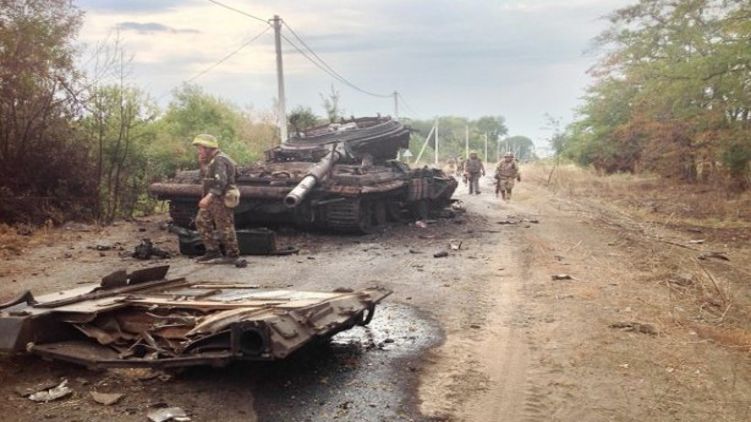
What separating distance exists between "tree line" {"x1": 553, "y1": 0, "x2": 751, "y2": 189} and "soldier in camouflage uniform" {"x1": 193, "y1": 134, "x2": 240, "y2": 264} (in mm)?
10750

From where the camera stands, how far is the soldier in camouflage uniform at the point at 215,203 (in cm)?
948

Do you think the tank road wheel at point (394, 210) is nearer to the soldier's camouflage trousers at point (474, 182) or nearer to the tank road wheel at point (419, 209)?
the tank road wheel at point (419, 209)

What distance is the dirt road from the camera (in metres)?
4.36

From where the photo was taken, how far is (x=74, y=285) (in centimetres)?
801

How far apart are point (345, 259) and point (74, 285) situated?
12.0 ft

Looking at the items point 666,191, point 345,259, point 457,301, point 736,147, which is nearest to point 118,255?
point 345,259

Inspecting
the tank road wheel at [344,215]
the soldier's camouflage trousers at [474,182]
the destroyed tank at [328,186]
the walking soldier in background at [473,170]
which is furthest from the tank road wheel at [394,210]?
the soldier's camouflage trousers at [474,182]

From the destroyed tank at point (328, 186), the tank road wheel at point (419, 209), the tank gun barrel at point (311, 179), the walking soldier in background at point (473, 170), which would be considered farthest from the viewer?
the walking soldier in background at point (473, 170)

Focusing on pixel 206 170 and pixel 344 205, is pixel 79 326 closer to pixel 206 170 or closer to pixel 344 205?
pixel 206 170

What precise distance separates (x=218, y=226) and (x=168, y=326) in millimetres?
5088

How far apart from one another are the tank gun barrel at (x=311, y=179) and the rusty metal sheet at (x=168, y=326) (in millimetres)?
5463

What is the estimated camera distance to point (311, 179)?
38.5 feet

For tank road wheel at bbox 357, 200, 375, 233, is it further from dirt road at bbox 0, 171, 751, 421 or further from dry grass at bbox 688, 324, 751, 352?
dry grass at bbox 688, 324, 751, 352

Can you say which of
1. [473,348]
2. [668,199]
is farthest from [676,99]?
[473,348]
